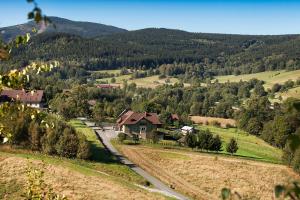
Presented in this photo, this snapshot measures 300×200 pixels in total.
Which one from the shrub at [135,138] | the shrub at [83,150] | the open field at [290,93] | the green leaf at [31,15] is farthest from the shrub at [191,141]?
the open field at [290,93]

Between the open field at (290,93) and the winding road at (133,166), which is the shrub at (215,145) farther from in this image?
the open field at (290,93)

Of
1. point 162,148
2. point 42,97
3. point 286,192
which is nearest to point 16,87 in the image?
point 286,192

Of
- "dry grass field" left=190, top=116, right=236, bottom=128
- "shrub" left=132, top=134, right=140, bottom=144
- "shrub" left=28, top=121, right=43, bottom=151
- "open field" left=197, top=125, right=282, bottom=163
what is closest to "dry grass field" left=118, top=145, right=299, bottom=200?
"shrub" left=132, top=134, right=140, bottom=144

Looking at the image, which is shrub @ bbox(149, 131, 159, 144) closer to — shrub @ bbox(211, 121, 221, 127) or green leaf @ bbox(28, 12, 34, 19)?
shrub @ bbox(211, 121, 221, 127)

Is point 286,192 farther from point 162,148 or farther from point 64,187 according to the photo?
point 162,148

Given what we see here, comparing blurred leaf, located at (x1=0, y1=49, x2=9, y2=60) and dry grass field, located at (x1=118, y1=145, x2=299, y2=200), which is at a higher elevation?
blurred leaf, located at (x1=0, y1=49, x2=9, y2=60)

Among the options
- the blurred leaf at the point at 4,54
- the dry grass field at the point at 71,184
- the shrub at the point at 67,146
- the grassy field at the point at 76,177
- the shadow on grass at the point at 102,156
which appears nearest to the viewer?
the blurred leaf at the point at 4,54

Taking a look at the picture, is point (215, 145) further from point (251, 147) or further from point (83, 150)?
point (83, 150)
